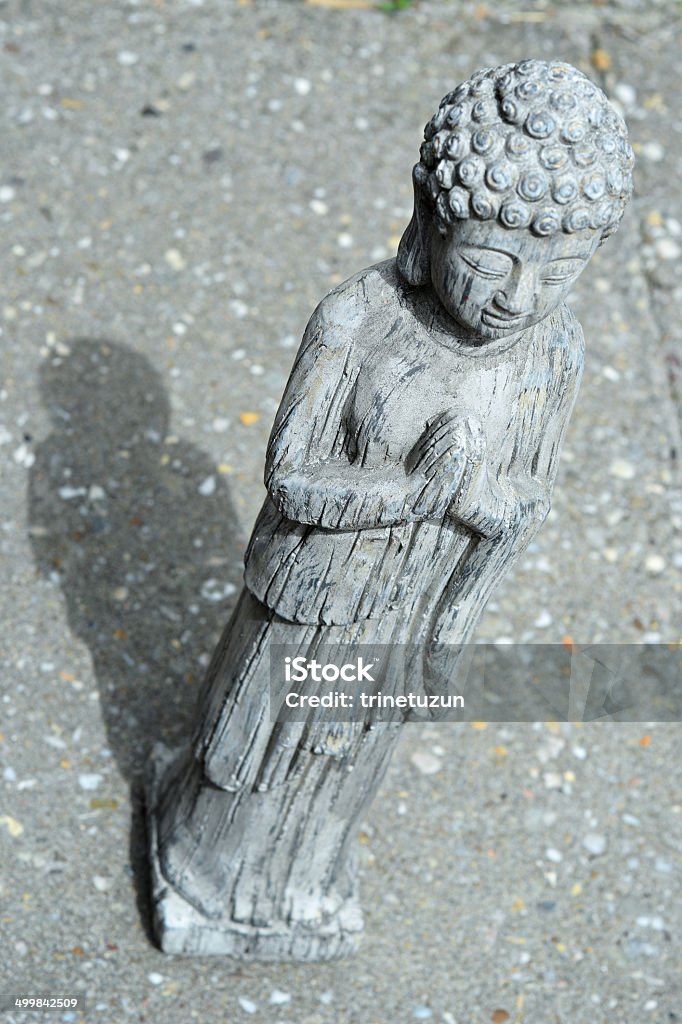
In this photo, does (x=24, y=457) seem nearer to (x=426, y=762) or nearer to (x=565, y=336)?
(x=426, y=762)

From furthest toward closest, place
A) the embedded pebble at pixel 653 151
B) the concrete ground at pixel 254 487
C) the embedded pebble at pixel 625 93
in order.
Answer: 1. the embedded pebble at pixel 625 93
2. the embedded pebble at pixel 653 151
3. the concrete ground at pixel 254 487

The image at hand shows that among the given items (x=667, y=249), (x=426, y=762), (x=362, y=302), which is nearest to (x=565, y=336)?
(x=362, y=302)

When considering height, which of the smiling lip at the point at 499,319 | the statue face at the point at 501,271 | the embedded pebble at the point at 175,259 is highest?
the statue face at the point at 501,271

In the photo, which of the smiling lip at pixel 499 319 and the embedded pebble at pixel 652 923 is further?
the embedded pebble at pixel 652 923

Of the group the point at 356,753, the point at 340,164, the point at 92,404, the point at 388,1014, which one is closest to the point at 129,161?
the point at 340,164

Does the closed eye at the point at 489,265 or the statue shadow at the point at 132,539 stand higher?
the closed eye at the point at 489,265

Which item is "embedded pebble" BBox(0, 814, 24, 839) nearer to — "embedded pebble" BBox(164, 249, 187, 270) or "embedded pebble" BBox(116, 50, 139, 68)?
"embedded pebble" BBox(164, 249, 187, 270)

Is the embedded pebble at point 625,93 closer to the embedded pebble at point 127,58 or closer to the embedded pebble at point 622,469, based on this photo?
the embedded pebble at point 622,469

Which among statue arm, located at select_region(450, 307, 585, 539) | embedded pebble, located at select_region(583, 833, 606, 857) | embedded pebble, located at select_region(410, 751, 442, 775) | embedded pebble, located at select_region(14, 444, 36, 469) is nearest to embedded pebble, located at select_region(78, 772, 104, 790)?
embedded pebble, located at select_region(410, 751, 442, 775)

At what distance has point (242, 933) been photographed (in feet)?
11.0

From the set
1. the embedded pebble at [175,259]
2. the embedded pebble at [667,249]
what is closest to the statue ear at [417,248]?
the embedded pebble at [175,259]

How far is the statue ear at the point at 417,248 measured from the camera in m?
2.23

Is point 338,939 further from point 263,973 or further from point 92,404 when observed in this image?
point 92,404

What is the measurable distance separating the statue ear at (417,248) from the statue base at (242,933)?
183 centimetres
